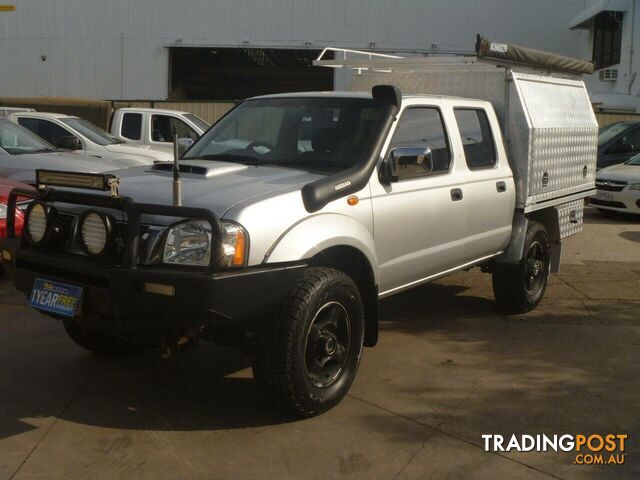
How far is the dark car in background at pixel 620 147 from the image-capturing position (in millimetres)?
15961

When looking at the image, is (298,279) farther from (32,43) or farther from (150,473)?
(32,43)

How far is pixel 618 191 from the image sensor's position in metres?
13.2

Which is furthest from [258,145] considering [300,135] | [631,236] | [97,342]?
[631,236]

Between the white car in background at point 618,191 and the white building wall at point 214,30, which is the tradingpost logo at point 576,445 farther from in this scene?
the white building wall at point 214,30

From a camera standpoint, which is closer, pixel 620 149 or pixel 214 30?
pixel 620 149

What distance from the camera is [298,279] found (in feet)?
14.0

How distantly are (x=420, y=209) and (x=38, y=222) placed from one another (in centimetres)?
242

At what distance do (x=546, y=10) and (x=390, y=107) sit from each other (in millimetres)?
28679

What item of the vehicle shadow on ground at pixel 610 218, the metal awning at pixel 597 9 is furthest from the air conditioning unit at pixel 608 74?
the vehicle shadow on ground at pixel 610 218

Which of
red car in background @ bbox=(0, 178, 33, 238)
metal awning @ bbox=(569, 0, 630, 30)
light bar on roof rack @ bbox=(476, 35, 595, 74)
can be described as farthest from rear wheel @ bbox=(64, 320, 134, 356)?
metal awning @ bbox=(569, 0, 630, 30)

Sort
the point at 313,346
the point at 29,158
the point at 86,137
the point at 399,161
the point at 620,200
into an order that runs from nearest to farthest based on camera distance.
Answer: the point at 313,346 → the point at 399,161 → the point at 29,158 → the point at 86,137 → the point at 620,200

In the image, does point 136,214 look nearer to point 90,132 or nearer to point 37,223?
point 37,223

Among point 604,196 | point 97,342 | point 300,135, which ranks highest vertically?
point 300,135

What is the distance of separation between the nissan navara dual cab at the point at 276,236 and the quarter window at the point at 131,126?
9.63m
